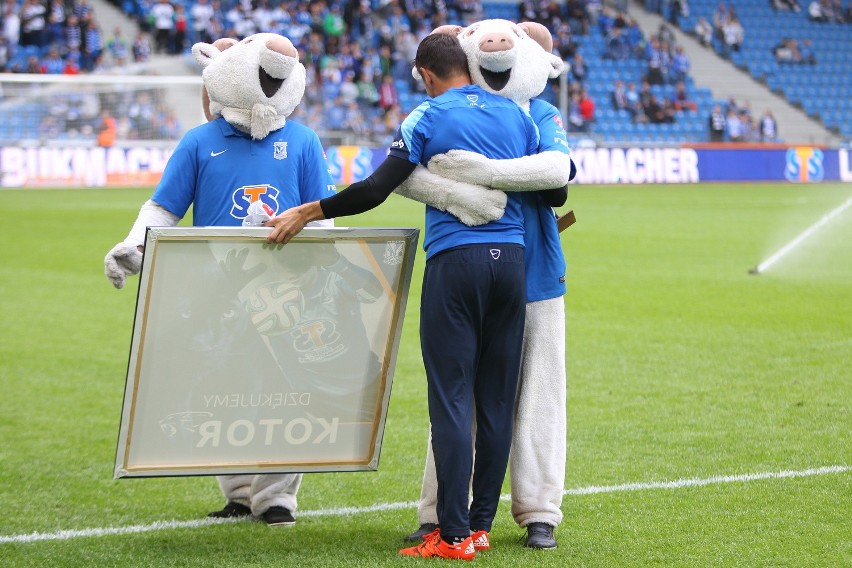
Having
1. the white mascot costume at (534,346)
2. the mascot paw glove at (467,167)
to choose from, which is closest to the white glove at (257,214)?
the white mascot costume at (534,346)

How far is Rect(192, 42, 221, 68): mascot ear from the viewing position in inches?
203

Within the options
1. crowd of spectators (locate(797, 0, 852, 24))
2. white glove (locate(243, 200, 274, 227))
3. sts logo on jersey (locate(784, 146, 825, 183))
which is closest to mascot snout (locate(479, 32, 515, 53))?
white glove (locate(243, 200, 274, 227))

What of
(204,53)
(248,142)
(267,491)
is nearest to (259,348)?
(267,491)

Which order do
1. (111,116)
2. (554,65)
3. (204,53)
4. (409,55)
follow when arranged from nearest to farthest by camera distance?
(554,65), (204,53), (111,116), (409,55)

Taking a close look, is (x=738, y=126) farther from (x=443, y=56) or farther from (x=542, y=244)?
(x=443, y=56)

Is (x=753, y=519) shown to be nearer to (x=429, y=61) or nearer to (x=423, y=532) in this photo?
(x=423, y=532)

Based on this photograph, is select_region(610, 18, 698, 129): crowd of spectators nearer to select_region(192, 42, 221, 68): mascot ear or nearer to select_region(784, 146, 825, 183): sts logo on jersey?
select_region(784, 146, 825, 183): sts logo on jersey

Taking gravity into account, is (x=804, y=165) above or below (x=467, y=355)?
below

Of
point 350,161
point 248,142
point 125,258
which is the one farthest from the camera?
point 350,161

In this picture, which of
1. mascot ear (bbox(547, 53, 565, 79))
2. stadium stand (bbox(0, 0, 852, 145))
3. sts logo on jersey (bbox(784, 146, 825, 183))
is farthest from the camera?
sts logo on jersey (bbox(784, 146, 825, 183))

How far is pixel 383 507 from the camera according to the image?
532 centimetres

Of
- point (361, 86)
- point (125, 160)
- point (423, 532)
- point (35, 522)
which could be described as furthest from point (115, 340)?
point (361, 86)

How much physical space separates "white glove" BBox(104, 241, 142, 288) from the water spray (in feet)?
33.6

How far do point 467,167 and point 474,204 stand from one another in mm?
132
